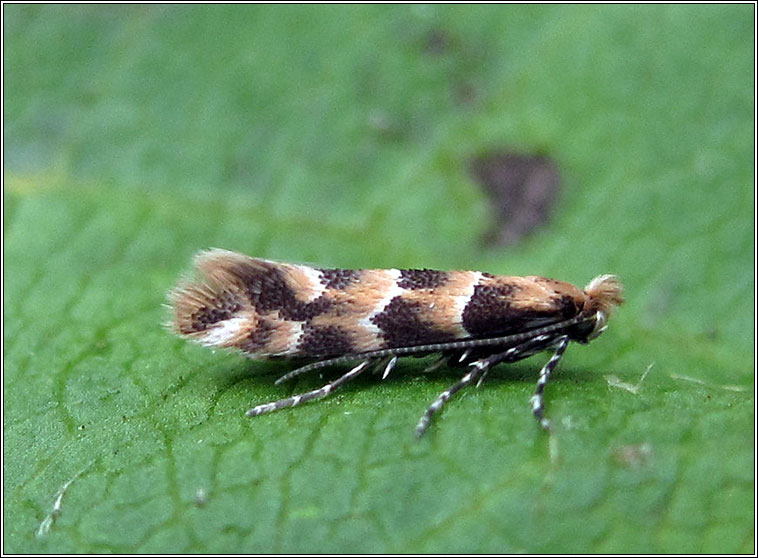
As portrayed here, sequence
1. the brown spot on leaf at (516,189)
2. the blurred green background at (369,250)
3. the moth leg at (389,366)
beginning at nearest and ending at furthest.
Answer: the blurred green background at (369,250), the moth leg at (389,366), the brown spot on leaf at (516,189)

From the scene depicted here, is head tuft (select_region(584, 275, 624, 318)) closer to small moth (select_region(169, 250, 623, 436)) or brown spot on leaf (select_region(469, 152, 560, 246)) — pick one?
small moth (select_region(169, 250, 623, 436))

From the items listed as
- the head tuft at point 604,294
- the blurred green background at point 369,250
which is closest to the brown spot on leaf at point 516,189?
the blurred green background at point 369,250

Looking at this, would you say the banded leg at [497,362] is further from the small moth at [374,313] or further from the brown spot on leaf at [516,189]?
the brown spot on leaf at [516,189]

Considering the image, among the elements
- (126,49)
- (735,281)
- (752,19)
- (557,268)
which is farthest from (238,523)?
(752,19)

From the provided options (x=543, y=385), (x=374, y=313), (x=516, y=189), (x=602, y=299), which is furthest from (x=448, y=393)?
(x=516, y=189)

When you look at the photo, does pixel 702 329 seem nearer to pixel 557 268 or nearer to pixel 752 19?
pixel 557 268

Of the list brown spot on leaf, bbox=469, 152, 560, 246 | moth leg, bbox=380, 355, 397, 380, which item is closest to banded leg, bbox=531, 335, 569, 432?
moth leg, bbox=380, 355, 397, 380

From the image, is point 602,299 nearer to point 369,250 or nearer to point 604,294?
point 604,294
